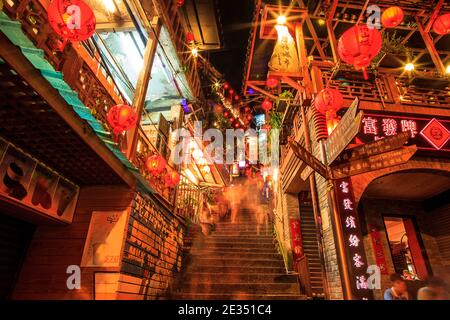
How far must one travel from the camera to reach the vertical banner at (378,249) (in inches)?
391

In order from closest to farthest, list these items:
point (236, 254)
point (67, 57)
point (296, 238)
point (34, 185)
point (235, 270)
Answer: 1. point (67, 57)
2. point (34, 185)
3. point (235, 270)
4. point (236, 254)
5. point (296, 238)

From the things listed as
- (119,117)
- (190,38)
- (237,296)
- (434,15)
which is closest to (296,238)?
(237,296)

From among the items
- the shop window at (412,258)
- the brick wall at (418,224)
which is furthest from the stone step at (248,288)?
the shop window at (412,258)

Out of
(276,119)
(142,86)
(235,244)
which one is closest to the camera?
(142,86)

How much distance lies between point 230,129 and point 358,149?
17.8m

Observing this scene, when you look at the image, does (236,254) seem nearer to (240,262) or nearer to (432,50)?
(240,262)

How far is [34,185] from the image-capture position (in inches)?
245

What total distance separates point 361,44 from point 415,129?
14.2 feet

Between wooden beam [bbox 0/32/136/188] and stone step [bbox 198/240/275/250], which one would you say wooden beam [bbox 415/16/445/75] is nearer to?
stone step [bbox 198/240/275/250]

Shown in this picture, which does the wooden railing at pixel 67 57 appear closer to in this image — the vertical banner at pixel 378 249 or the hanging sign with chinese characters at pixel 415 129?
the hanging sign with chinese characters at pixel 415 129

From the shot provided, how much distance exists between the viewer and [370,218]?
10969 millimetres

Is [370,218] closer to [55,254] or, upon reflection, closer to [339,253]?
[339,253]

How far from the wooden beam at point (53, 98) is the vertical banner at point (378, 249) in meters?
10.2
